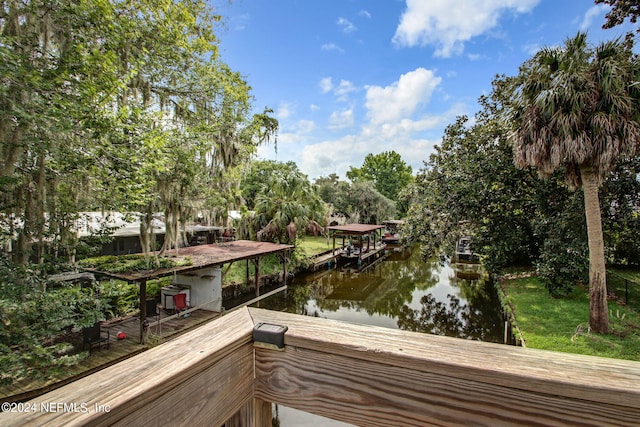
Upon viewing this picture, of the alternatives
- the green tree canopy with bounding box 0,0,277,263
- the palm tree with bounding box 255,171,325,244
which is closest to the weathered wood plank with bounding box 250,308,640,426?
the green tree canopy with bounding box 0,0,277,263

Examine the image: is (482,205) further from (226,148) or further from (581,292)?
(226,148)

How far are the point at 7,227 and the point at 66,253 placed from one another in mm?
1138

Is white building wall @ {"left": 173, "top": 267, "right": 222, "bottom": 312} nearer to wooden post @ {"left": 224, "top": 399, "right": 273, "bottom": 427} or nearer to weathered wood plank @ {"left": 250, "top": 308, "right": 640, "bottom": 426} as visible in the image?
wooden post @ {"left": 224, "top": 399, "right": 273, "bottom": 427}

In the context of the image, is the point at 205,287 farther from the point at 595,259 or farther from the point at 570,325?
the point at 595,259

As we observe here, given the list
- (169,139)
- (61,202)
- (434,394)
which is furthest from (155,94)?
(434,394)

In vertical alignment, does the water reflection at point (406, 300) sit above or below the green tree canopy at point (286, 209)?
below

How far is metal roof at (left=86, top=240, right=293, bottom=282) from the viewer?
772 cm

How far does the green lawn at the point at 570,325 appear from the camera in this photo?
664cm

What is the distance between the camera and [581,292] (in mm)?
10859

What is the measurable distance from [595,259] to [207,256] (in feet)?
37.2

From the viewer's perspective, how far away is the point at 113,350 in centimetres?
729

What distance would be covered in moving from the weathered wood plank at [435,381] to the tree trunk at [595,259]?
906 cm

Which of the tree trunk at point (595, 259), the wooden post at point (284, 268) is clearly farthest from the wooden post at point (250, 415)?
the wooden post at point (284, 268)

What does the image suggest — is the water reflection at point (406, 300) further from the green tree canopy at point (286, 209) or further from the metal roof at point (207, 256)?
the green tree canopy at point (286, 209)
